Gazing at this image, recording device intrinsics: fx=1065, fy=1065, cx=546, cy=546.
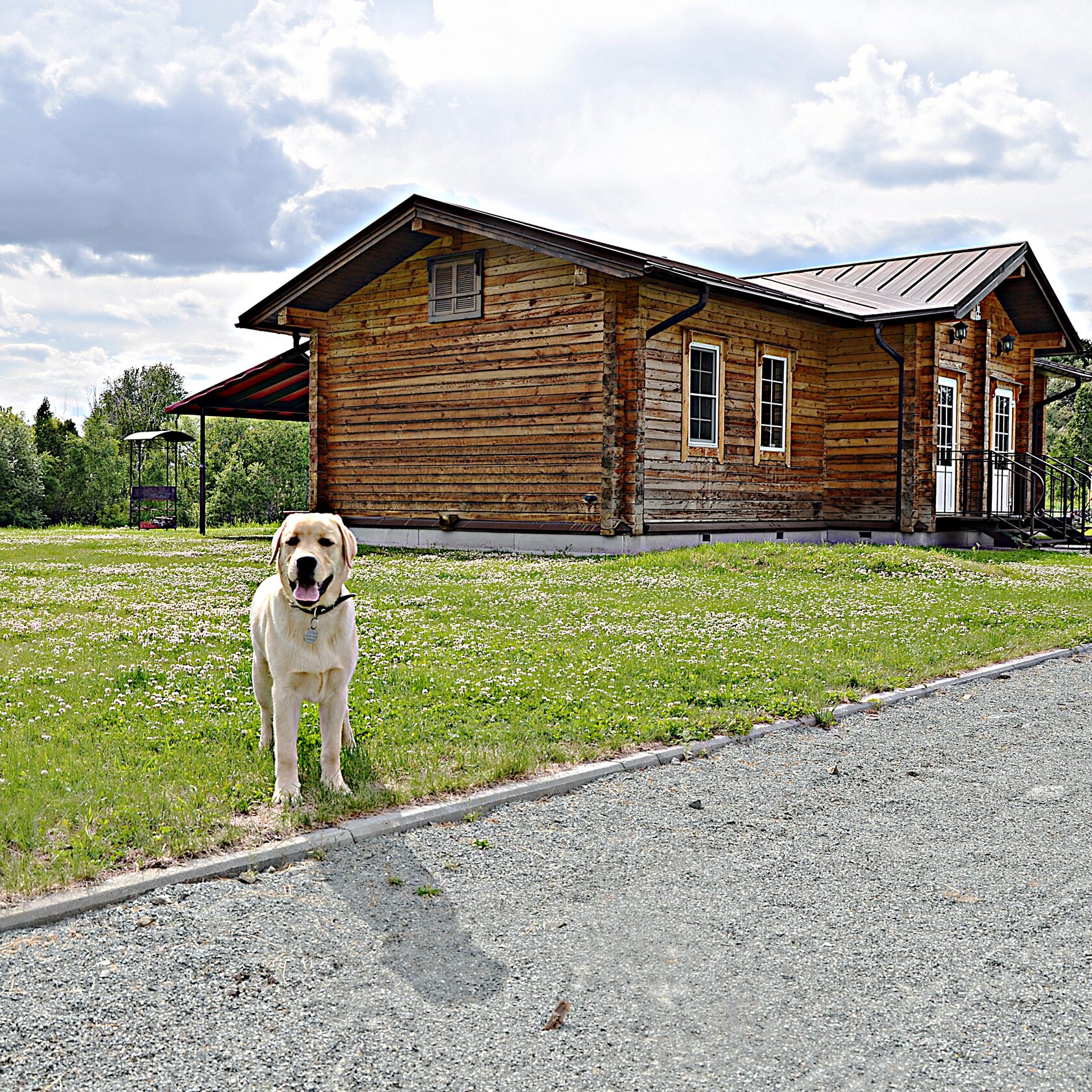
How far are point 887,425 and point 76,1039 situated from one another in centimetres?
1846

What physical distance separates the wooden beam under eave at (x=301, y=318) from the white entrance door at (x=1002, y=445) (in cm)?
1344

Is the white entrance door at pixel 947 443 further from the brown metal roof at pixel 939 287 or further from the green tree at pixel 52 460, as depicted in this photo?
the green tree at pixel 52 460

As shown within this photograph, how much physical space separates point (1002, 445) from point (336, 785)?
21.1 m

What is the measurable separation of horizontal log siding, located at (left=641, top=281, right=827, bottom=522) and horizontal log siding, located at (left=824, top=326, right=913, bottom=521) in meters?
0.23

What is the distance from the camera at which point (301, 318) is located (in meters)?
19.5

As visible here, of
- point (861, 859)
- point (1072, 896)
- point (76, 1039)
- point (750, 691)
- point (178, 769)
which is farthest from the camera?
point (750, 691)

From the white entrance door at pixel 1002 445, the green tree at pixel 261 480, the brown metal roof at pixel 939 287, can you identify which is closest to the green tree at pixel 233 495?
the green tree at pixel 261 480

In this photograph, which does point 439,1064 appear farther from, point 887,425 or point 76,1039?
point 887,425

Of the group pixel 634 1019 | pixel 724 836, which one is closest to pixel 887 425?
pixel 724 836

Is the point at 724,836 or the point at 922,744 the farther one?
the point at 922,744

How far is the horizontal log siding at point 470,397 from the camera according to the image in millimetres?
16250

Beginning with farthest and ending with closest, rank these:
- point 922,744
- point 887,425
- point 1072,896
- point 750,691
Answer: point 887,425 < point 750,691 < point 922,744 < point 1072,896

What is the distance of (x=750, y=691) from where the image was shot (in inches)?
264

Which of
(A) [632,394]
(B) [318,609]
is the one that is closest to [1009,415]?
(A) [632,394]
